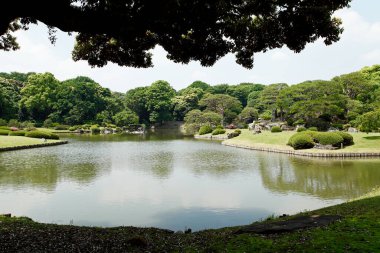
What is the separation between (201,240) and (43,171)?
736 inches

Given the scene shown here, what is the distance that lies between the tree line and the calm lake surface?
644 inches

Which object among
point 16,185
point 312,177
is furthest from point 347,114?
point 16,185

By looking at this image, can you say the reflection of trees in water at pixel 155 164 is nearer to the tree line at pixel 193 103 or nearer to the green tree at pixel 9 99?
the tree line at pixel 193 103

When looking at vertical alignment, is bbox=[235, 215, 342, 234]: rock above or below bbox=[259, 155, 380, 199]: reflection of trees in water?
above

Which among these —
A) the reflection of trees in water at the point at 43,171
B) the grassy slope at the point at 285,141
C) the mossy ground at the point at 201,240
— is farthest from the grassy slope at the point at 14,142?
the mossy ground at the point at 201,240

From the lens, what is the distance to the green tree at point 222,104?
7506 cm

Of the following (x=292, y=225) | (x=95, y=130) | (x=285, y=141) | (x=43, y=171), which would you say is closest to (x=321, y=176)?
(x=292, y=225)

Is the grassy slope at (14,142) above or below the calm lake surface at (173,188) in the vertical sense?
above

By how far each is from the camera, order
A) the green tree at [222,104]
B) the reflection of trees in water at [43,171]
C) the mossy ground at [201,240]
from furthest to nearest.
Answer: the green tree at [222,104]
the reflection of trees in water at [43,171]
the mossy ground at [201,240]

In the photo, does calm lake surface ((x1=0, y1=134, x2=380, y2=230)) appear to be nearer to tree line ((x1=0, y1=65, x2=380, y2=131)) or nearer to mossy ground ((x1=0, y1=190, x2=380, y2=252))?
mossy ground ((x1=0, y1=190, x2=380, y2=252))

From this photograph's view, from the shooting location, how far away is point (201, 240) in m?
7.43

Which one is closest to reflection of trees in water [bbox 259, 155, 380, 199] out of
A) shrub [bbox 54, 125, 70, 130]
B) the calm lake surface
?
the calm lake surface

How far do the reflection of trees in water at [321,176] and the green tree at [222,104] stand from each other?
4512 centimetres

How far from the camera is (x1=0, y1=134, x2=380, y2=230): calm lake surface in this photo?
1355 centimetres
